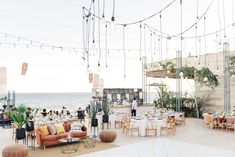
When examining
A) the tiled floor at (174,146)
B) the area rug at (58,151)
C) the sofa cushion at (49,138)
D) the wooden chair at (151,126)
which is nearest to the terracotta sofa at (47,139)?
the sofa cushion at (49,138)

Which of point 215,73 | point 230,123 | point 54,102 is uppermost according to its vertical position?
point 215,73

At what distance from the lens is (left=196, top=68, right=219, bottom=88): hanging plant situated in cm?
1648

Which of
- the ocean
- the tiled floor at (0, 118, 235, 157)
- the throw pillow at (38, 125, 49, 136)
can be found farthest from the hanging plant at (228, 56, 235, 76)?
the ocean

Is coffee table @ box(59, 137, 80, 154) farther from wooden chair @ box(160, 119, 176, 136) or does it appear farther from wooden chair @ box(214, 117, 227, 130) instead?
wooden chair @ box(214, 117, 227, 130)

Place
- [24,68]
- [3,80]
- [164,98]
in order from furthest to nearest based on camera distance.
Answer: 1. [164,98]
2. [24,68]
3. [3,80]

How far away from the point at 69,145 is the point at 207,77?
32.4 ft

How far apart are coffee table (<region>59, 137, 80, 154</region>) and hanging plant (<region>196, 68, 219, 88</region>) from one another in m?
9.23

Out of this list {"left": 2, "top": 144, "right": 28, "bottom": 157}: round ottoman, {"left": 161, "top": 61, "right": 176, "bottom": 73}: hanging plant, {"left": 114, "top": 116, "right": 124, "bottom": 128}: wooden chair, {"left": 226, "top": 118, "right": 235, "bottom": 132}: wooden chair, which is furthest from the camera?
{"left": 161, "top": 61, "right": 176, "bottom": 73}: hanging plant

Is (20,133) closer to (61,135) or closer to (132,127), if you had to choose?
(61,135)

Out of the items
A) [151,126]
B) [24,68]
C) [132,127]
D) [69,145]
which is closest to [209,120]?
[151,126]

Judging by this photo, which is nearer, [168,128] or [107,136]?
[107,136]

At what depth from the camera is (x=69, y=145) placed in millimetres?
9766

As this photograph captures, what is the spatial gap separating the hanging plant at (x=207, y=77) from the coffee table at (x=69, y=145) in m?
9.23

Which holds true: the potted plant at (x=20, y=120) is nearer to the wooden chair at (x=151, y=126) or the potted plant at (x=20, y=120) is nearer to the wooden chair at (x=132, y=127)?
the wooden chair at (x=132, y=127)
